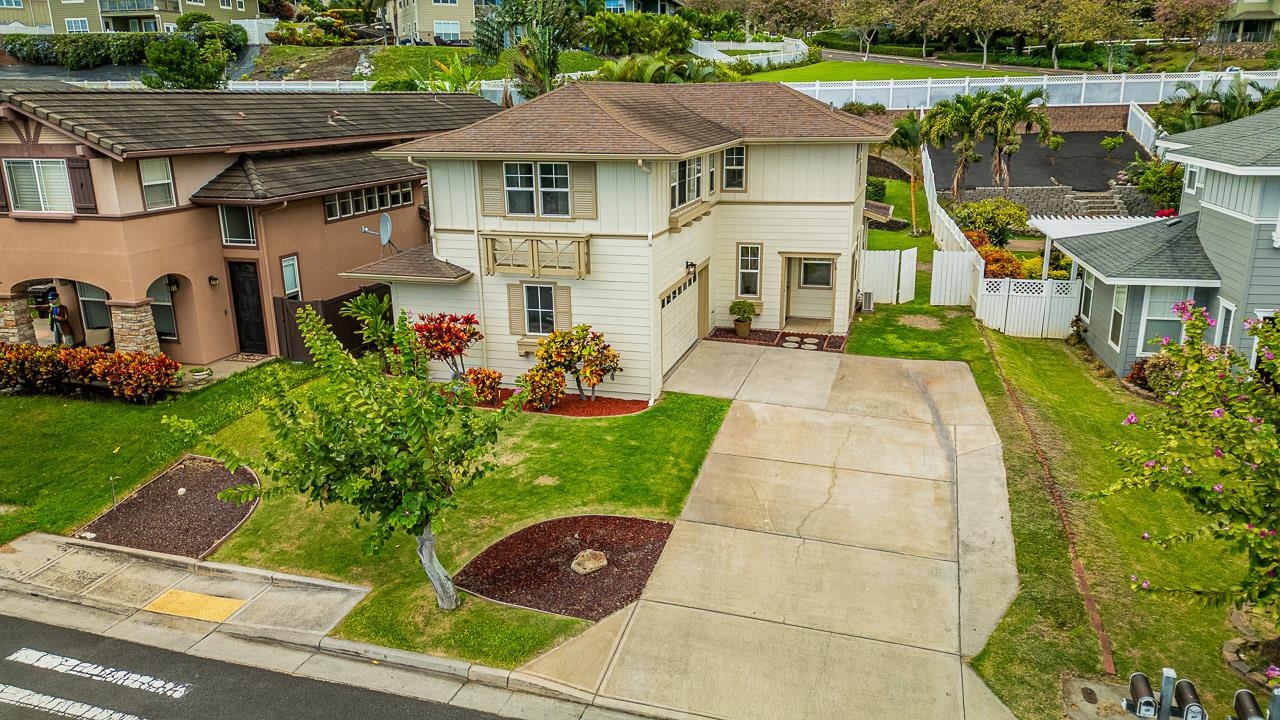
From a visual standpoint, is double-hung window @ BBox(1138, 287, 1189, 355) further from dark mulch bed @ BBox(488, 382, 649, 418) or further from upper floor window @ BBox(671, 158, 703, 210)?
dark mulch bed @ BBox(488, 382, 649, 418)

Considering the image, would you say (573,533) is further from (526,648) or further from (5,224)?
(5,224)

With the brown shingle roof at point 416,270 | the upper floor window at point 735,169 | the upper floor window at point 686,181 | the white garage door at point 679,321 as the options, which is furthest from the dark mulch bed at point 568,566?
the upper floor window at point 735,169

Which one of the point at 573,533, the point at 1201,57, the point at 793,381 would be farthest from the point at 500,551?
the point at 1201,57

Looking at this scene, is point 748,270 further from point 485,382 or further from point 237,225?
point 237,225

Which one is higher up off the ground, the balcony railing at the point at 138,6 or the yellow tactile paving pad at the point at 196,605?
the balcony railing at the point at 138,6

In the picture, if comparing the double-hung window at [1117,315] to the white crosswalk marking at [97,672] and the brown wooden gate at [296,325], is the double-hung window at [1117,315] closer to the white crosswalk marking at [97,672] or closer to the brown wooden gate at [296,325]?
the brown wooden gate at [296,325]

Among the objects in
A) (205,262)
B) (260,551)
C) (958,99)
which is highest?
(958,99)
